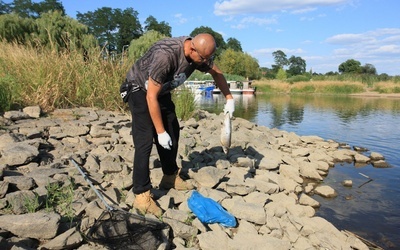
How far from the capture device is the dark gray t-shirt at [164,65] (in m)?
3.21

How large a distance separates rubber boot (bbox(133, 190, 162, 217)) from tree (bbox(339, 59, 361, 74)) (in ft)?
210

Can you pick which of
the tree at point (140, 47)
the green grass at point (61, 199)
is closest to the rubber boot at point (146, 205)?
the green grass at point (61, 199)

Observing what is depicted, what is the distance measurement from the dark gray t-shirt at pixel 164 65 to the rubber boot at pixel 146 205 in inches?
45.5

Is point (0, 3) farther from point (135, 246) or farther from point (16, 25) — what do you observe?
point (135, 246)

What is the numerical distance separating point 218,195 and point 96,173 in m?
1.62

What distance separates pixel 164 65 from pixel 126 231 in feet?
5.28

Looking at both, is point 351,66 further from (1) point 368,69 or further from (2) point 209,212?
(2) point 209,212

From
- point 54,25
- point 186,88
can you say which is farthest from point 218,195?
point 54,25

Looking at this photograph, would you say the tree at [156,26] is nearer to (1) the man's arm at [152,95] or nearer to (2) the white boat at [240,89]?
(2) the white boat at [240,89]

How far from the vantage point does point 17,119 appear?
550 centimetres

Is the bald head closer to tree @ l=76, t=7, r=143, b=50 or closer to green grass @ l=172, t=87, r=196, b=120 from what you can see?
green grass @ l=172, t=87, r=196, b=120

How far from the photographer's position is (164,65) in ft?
10.5

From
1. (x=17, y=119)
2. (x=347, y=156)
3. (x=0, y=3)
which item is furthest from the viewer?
(x=0, y=3)

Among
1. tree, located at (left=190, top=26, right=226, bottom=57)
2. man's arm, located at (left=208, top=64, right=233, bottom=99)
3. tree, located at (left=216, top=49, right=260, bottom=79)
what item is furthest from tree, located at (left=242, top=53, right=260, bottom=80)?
man's arm, located at (left=208, top=64, right=233, bottom=99)
